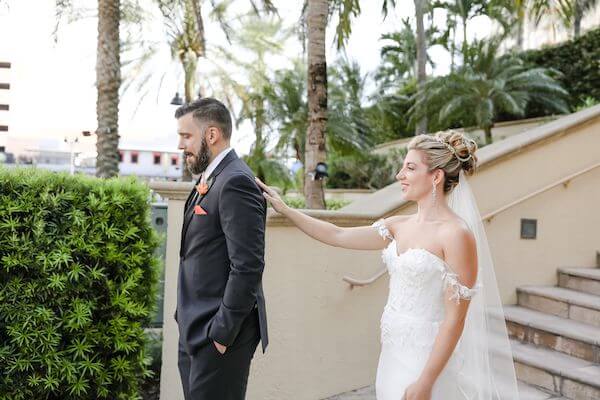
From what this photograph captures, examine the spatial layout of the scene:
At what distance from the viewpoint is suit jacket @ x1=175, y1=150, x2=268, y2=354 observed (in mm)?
2369

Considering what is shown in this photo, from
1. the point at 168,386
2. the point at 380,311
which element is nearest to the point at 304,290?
the point at 380,311

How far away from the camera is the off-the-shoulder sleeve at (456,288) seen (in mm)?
2309

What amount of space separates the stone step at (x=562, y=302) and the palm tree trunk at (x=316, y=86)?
3.43 meters

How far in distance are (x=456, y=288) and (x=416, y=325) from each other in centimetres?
30

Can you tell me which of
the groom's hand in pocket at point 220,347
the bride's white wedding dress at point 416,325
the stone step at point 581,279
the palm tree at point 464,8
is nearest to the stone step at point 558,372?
the stone step at point 581,279

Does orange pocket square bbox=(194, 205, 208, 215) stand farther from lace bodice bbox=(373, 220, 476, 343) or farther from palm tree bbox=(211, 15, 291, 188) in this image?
palm tree bbox=(211, 15, 291, 188)

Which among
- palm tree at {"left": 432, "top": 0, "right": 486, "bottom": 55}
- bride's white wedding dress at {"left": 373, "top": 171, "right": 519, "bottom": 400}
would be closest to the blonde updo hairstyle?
bride's white wedding dress at {"left": 373, "top": 171, "right": 519, "bottom": 400}

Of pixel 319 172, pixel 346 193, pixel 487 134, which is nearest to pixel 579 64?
pixel 487 134

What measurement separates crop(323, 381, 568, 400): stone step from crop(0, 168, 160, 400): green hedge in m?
1.74

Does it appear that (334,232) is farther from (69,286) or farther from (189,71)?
(189,71)

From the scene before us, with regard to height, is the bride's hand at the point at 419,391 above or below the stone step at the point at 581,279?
below

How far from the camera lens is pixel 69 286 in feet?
11.3

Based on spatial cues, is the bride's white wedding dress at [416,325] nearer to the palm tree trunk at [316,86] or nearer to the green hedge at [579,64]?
the palm tree trunk at [316,86]

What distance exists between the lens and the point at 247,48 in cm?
2075
